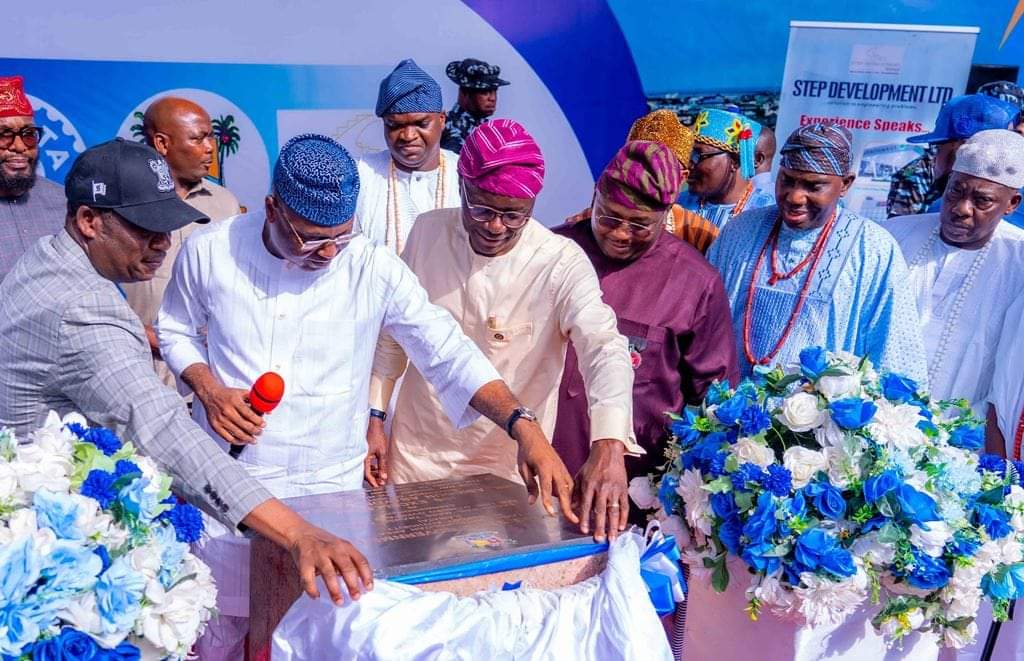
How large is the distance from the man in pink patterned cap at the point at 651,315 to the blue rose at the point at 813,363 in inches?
28.2

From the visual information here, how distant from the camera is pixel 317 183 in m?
2.48

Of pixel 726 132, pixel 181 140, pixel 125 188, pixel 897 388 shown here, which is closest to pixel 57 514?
pixel 125 188

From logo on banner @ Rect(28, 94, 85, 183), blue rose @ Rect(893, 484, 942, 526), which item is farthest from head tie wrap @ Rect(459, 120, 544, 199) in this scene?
logo on banner @ Rect(28, 94, 85, 183)

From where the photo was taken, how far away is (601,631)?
1973 millimetres

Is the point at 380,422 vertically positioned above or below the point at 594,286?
below

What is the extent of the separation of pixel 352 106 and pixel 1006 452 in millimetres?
3971

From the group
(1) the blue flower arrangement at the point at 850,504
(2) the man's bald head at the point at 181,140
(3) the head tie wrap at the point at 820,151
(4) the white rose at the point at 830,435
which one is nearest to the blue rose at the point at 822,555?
(1) the blue flower arrangement at the point at 850,504

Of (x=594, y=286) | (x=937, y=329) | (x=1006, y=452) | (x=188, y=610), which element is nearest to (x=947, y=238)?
(x=937, y=329)

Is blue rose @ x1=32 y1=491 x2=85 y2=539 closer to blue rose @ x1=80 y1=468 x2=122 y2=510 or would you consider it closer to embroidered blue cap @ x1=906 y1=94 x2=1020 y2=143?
blue rose @ x1=80 y1=468 x2=122 y2=510

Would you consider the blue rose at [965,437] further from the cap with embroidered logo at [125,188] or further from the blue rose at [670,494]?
the cap with embroidered logo at [125,188]

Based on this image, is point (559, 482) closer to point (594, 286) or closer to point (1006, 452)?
point (594, 286)

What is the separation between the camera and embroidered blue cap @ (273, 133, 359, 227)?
2.48 meters

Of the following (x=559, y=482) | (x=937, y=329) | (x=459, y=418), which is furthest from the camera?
(x=937, y=329)

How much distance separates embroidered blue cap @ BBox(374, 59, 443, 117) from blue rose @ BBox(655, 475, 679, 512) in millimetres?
2664
